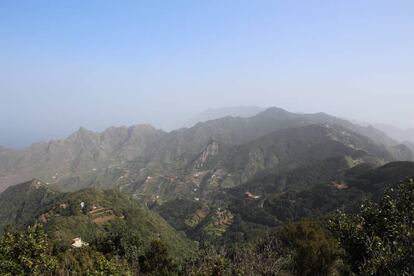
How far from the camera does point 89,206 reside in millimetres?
198250

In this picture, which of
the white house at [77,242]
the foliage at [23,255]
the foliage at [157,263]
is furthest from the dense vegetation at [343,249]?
the white house at [77,242]

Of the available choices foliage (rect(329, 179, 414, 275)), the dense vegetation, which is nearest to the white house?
the dense vegetation

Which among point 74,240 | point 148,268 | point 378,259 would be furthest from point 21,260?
point 74,240

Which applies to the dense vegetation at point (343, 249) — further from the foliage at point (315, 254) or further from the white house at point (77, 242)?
the white house at point (77, 242)

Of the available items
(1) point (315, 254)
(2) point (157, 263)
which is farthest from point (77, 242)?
(1) point (315, 254)

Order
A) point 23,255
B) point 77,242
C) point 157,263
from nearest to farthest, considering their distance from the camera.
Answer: point 23,255, point 157,263, point 77,242

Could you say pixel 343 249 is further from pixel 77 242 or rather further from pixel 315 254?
pixel 77 242

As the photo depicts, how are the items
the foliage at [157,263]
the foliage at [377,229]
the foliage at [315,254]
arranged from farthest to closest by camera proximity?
the foliage at [157,263] < the foliage at [315,254] < the foliage at [377,229]

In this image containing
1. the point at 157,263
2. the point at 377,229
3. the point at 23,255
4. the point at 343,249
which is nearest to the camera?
the point at 377,229

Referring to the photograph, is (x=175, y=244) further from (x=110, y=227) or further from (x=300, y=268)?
(x=300, y=268)

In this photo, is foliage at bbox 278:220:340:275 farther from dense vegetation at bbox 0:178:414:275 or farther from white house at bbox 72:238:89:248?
white house at bbox 72:238:89:248

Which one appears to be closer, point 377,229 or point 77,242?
point 377,229

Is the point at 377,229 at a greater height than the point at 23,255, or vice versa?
the point at 377,229

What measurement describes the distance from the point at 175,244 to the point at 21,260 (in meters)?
157
